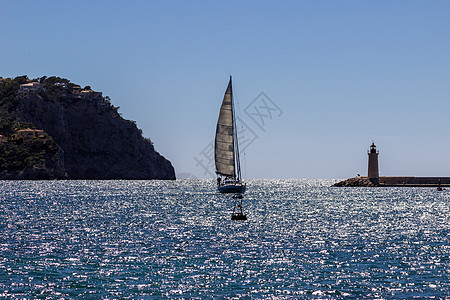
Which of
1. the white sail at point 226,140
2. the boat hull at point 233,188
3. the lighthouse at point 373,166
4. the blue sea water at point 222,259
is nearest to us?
the blue sea water at point 222,259

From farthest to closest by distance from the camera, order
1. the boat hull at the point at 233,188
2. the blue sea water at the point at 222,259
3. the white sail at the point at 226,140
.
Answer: the boat hull at the point at 233,188, the white sail at the point at 226,140, the blue sea water at the point at 222,259

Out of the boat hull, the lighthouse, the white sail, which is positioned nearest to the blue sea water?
the white sail

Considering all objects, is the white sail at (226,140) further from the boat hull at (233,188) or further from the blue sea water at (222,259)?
the blue sea water at (222,259)

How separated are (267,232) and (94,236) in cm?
1599

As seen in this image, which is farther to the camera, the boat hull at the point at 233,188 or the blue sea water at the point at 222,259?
the boat hull at the point at 233,188

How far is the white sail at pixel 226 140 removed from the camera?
112688 mm

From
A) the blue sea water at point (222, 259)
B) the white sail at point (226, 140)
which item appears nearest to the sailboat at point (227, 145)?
the white sail at point (226, 140)

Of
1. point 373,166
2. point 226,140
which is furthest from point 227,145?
point 373,166

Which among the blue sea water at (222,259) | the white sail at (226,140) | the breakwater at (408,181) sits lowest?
the blue sea water at (222,259)

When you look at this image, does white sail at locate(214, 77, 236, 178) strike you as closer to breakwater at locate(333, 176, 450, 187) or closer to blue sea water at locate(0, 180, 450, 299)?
blue sea water at locate(0, 180, 450, 299)

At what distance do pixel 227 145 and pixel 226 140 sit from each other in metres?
1.16

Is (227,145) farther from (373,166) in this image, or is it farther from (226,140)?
(373,166)

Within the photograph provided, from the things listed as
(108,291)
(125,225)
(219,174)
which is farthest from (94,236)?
(219,174)

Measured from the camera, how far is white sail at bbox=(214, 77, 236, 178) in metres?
113
